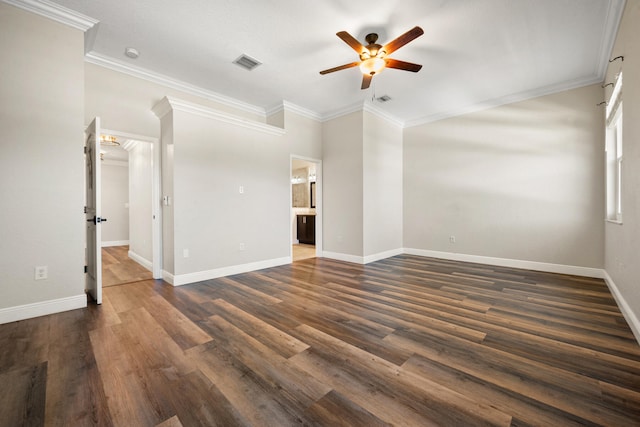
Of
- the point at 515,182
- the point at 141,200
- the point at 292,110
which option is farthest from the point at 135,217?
the point at 515,182

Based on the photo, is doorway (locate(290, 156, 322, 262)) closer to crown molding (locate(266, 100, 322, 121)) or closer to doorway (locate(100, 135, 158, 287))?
crown molding (locate(266, 100, 322, 121))

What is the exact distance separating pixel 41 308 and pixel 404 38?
4456mm

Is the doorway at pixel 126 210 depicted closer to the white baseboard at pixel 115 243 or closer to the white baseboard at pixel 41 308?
the white baseboard at pixel 115 243

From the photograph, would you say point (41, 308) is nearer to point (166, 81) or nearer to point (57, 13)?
point (57, 13)

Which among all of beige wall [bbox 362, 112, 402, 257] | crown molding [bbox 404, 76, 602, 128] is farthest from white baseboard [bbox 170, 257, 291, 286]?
crown molding [bbox 404, 76, 602, 128]

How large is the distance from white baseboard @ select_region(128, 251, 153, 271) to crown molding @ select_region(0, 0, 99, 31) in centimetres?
343

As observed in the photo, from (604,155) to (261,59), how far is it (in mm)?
5067

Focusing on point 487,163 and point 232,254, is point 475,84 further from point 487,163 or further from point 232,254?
point 232,254

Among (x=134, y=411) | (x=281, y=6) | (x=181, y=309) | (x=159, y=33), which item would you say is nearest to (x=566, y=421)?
(x=134, y=411)

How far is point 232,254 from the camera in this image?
14.1 feet

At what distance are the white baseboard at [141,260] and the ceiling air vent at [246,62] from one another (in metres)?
3.60

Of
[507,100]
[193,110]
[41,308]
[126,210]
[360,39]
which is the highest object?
[360,39]

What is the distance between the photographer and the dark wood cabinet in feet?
25.3

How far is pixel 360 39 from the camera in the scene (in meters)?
3.18
